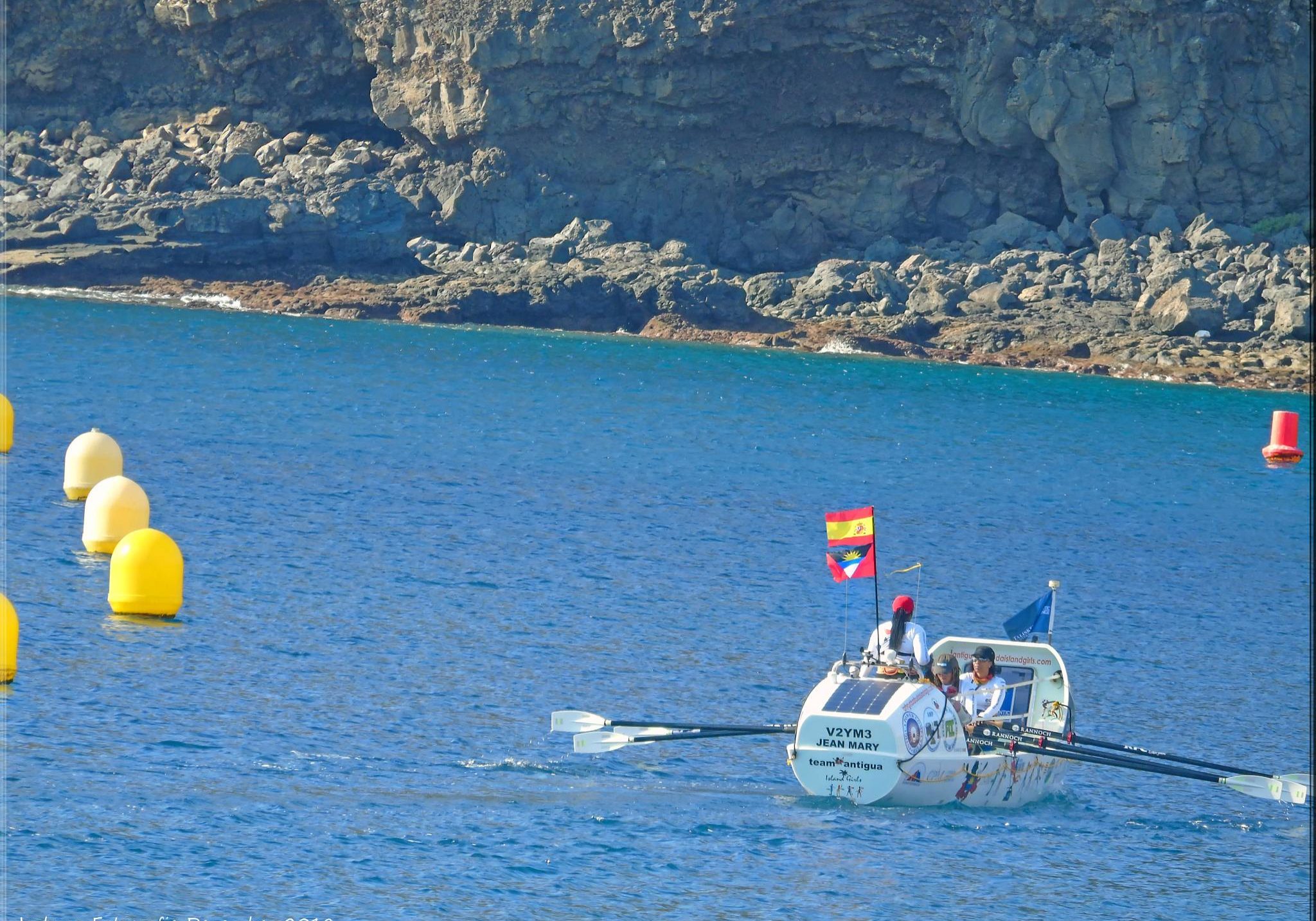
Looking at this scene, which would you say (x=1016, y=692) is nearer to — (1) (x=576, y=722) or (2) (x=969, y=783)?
(2) (x=969, y=783)

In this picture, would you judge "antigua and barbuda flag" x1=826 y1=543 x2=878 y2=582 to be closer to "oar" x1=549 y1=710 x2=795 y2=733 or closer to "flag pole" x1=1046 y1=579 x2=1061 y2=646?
"oar" x1=549 y1=710 x2=795 y2=733

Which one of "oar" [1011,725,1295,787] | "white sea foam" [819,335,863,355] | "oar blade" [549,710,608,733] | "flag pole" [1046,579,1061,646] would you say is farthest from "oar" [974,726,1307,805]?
"white sea foam" [819,335,863,355]

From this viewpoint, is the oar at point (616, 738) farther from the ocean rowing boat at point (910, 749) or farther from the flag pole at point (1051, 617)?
the flag pole at point (1051, 617)

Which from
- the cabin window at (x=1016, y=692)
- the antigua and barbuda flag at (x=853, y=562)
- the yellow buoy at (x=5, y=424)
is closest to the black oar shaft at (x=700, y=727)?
the antigua and barbuda flag at (x=853, y=562)

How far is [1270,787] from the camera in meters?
16.5

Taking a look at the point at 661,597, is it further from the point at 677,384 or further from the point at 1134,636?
the point at 677,384

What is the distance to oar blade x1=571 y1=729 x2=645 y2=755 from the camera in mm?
16688

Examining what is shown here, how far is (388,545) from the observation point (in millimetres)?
27125

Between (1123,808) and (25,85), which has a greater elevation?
(25,85)

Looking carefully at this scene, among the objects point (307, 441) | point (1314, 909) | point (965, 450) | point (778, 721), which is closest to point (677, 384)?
point (965, 450)

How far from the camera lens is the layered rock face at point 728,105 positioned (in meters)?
75.1

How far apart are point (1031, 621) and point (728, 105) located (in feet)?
204

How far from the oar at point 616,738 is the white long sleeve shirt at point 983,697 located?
2.37 metres

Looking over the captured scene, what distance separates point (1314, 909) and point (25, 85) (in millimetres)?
78602
